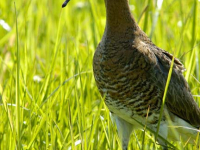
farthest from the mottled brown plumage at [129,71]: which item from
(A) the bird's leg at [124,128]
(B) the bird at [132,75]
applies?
(A) the bird's leg at [124,128]

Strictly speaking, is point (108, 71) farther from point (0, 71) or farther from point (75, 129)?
point (0, 71)

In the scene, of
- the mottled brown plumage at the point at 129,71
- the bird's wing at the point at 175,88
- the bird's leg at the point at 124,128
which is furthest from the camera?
the bird's leg at the point at 124,128

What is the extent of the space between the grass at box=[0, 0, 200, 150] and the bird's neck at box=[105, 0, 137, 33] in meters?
0.23

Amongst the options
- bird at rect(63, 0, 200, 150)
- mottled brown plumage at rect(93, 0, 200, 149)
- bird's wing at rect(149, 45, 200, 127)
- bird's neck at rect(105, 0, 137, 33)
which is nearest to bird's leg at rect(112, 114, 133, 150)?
bird at rect(63, 0, 200, 150)

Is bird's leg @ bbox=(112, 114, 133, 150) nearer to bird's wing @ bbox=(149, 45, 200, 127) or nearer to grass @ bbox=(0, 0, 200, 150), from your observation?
grass @ bbox=(0, 0, 200, 150)

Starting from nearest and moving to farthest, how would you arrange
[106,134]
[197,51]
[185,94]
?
[106,134] < [185,94] < [197,51]

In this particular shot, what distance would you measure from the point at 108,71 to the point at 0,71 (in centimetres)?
123

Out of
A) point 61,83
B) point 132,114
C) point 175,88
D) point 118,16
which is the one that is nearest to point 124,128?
point 132,114

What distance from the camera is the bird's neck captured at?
12.8 ft

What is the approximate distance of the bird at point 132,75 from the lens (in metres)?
3.79

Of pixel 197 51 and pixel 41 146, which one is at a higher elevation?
pixel 197 51

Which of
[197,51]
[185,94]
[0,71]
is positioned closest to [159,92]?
[185,94]

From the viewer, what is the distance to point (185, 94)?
414 cm

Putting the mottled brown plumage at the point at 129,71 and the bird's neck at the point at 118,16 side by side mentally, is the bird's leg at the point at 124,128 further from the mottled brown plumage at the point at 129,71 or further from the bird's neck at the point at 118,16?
the bird's neck at the point at 118,16
